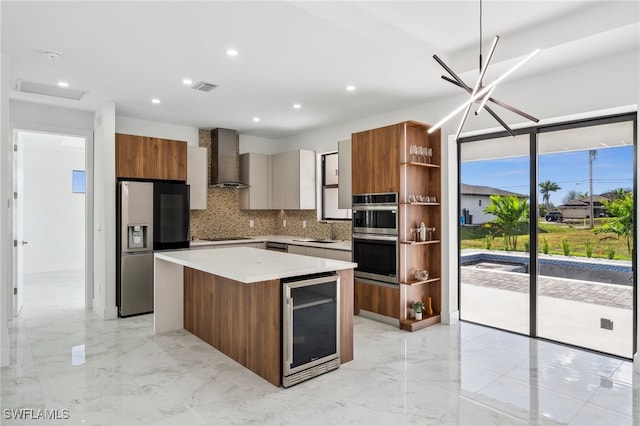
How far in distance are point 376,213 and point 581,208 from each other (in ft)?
6.75

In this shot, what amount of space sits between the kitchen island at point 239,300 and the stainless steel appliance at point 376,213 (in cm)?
128

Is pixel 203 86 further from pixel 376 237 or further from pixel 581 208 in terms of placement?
pixel 581 208

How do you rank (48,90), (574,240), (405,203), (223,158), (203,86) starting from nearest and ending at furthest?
(574,240), (203,86), (48,90), (405,203), (223,158)

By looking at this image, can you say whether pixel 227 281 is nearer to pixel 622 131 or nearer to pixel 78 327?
pixel 78 327

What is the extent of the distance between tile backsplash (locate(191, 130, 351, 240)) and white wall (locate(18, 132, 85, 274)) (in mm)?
3569

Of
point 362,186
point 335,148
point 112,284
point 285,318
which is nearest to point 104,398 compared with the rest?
point 285,318

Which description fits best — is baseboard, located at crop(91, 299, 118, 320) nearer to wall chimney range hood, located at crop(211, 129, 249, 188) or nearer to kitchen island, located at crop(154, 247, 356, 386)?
kitchen island, located at crop(154, 247, 356, 386)

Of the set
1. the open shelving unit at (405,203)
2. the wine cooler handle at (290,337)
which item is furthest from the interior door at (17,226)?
the open shelving unit at (405,203)

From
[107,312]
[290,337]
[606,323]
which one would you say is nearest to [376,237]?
[290,337]

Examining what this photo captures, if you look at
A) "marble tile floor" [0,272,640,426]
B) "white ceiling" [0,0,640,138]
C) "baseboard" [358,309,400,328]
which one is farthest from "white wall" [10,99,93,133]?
"baseboard" [358,309,400,328]

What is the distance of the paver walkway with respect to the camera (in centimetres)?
363

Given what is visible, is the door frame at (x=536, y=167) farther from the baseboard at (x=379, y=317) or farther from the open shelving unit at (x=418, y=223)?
the baseboard at (x=379, y=317)

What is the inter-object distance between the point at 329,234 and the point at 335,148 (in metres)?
1.35

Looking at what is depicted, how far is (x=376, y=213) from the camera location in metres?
4.64
